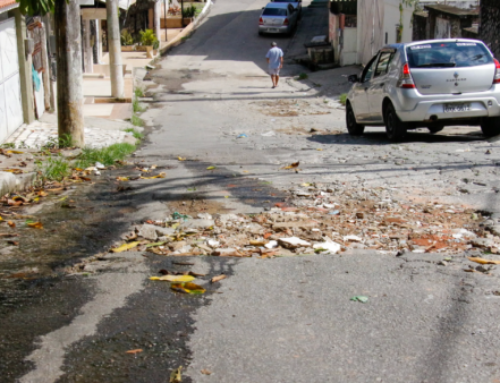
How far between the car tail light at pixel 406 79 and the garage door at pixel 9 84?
7649 mm

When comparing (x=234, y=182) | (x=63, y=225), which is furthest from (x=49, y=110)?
(x=63, y=225)

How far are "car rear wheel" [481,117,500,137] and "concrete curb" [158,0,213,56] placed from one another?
25658 millimetres

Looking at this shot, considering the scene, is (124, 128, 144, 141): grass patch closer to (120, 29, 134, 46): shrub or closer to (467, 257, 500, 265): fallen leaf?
(467, 257, 500, 265): fallen leaf

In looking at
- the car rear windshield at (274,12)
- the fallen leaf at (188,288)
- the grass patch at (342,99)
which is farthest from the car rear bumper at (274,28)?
the fallen leaf at (188,288)

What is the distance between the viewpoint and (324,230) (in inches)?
252

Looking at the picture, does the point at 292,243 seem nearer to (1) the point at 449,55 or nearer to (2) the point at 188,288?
(2) the point at 188,288

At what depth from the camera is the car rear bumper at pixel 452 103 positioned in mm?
11484

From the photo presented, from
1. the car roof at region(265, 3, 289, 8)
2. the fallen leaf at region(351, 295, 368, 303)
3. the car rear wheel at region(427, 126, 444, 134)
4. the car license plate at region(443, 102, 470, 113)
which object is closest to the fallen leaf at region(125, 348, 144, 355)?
the fallen leaf at region(351, 295, 368, 303)

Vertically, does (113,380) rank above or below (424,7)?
below

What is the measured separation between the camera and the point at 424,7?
23.7 metres

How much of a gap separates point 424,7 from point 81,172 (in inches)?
663

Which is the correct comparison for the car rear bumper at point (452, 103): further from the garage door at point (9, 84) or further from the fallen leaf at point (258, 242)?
the garage door at point (9, 84)

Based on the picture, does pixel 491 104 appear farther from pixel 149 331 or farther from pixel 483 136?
pixel 149 331

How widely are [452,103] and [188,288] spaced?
7886mm
